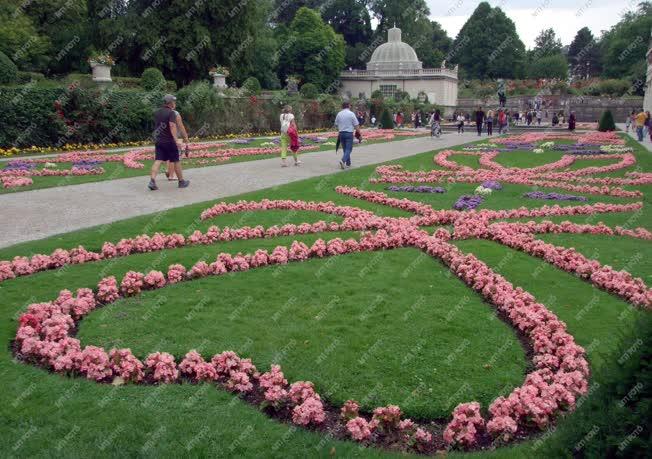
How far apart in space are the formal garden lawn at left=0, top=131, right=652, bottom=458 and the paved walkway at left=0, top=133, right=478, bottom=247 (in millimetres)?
1061

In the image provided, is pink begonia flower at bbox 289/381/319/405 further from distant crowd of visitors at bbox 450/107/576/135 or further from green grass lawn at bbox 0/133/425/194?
distant crowd of visitors at bbox 450/107/576/135

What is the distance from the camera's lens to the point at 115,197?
1158 cm

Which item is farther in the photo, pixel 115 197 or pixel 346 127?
pixel 346 127

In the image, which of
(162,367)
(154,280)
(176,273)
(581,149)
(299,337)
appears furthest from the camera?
(581,149)

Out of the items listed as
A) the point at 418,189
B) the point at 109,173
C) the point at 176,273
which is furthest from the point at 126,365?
the point at 109,173

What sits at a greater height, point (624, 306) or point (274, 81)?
point (274, 81)

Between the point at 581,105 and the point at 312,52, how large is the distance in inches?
1208

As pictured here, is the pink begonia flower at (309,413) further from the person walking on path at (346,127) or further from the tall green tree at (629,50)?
the tall green tree at (629,50)

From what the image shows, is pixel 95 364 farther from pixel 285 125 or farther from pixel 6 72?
pixel 6 72

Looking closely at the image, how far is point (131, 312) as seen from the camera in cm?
560

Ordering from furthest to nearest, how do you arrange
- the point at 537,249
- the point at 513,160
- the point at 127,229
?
1. the point at 513,160
2. the point at 127,229
3. the point at 537,249

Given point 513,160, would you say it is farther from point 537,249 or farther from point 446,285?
point 446,285

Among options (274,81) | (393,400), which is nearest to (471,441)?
(393,400)

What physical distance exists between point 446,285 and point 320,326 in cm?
180
